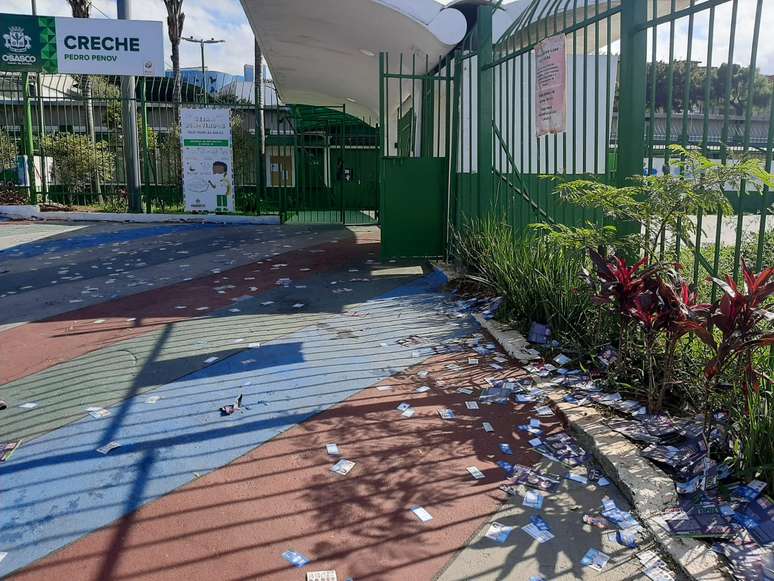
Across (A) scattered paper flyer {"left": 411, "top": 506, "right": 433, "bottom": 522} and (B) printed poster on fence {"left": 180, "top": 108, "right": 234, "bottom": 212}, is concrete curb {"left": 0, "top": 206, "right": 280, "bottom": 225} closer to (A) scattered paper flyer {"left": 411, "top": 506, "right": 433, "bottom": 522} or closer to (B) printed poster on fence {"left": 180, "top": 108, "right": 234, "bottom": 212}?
(B) printed poster on fence {"left": 180, "top": 108, "right": 234, "bottom": 212}

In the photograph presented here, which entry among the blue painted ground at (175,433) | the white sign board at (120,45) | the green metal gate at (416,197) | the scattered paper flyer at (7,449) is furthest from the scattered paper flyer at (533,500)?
the white sign board at (120,45)

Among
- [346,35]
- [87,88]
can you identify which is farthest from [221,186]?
[87,88]

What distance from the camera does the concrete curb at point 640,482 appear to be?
2.56 metres

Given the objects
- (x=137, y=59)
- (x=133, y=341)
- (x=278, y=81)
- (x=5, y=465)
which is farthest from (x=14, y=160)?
(x=5, y=465)

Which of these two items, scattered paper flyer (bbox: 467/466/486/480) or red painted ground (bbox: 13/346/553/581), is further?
scattered paper flyer (bbox: 467/466/486/480)

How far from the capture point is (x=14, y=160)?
21281 millimetres

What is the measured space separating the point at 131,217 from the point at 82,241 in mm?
3862

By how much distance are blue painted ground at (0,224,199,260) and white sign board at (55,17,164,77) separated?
4703 millimetres

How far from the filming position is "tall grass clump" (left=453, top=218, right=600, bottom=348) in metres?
5.12

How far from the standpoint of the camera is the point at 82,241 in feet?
43.2

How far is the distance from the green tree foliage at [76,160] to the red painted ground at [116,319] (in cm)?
1218

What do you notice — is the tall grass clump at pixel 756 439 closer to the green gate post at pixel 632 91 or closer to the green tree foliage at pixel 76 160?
the green gate post at pixel 632 91

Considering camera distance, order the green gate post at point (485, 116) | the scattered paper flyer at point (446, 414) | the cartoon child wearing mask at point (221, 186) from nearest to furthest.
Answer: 1. the scattered paper flyer at point (446, 414)
2. the green gate post at point (485, 116)
3. the cartoon child wearing mask at point (221, 186)

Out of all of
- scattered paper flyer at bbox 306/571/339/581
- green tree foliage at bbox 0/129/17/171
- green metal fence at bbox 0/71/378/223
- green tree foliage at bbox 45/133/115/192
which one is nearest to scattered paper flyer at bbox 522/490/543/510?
scattered paper flyer at bbox 306/571/339/581
